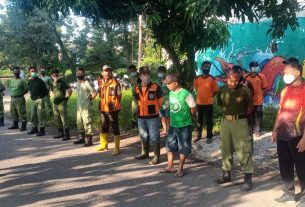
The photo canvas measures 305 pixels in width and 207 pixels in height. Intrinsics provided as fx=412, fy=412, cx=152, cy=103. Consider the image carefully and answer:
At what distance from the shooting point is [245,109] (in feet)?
18.8

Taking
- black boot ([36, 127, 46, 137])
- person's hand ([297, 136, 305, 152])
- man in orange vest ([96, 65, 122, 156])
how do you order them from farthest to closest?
1. black boot ([36, 127, 46, 137])
2. man in orange vest ([96, 65, 122, 156])
3. person's hand ([297, 136, 305, 152])

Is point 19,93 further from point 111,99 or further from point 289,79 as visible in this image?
point 289,79

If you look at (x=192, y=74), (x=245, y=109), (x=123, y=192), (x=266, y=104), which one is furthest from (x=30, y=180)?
(x=266, y=104)

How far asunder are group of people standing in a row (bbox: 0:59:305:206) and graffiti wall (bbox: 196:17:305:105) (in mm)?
3656

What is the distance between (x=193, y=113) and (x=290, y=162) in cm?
177

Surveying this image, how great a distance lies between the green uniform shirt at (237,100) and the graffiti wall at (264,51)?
6.13 meters

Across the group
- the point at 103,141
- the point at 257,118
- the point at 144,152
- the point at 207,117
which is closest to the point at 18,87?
the point at 103,141

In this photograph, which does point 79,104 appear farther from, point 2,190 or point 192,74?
point 2,190

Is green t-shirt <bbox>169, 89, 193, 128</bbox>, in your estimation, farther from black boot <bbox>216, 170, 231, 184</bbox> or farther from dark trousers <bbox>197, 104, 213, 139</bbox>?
dark trousers <bbox>197, 104, 213, 139</bbox>

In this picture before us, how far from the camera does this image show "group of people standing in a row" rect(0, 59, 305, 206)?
5.05m

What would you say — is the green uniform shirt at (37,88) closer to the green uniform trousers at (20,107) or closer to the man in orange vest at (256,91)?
the green uniform trousers at (20,107)

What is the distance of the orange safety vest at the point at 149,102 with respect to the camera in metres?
7.44

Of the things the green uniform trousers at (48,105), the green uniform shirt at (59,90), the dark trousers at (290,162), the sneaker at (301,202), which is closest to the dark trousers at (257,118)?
the dark trousers at (290,162)

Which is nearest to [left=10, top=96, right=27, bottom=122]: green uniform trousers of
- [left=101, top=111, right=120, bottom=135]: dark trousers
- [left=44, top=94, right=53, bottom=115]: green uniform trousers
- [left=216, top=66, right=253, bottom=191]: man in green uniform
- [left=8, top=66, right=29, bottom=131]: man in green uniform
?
[left=8, top=66, right=29, bottom=131]: man in green uniform
